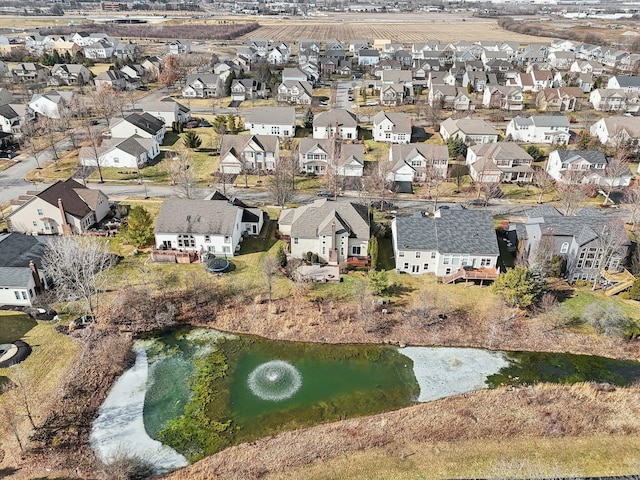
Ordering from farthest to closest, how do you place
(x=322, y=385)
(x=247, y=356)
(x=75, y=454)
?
(x=247, y=356), (x=322, y=385), (x=75, y=454)

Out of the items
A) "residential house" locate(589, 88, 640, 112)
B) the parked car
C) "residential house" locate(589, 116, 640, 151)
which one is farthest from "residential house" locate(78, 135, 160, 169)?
"residential house" locate(589, 88, 640, 112)

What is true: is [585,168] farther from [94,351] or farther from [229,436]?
[94,351]

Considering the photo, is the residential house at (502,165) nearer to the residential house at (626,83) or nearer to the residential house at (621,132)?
the residential house at (621,132)

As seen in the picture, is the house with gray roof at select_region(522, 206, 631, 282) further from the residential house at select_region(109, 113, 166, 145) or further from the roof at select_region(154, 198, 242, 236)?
the residential house at select_region(109, 113, 166, 145)

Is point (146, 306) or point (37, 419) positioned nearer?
point (37, 419)

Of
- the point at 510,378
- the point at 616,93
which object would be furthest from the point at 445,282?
the point at 616,93

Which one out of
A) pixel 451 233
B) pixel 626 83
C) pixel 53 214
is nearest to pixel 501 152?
pixel 451 233
